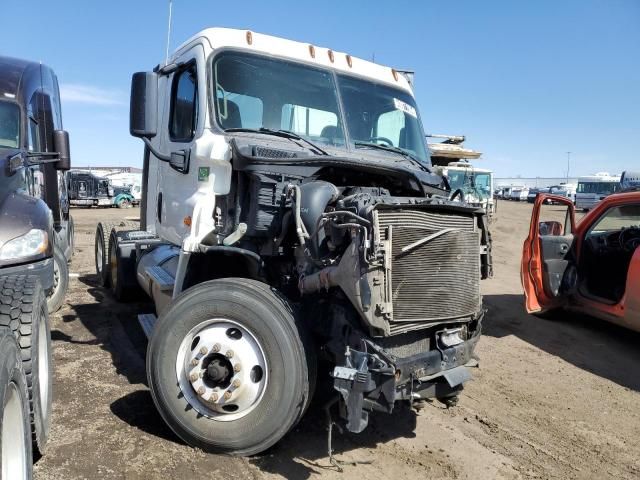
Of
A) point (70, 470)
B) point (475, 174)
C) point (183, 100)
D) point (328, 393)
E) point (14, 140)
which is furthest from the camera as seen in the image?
point (475, 174)

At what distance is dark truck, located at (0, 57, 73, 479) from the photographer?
2.31m

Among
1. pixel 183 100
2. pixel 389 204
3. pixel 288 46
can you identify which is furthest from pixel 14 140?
pixel 389 204

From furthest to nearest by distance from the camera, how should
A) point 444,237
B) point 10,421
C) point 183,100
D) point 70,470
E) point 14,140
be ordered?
point 14,140 < point 183,100 < point 444,237 < point 70,470 < point 10,421

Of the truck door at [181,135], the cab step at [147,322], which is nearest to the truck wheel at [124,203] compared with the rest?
the truck door at [181,135]

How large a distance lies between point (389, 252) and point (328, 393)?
5.94ft

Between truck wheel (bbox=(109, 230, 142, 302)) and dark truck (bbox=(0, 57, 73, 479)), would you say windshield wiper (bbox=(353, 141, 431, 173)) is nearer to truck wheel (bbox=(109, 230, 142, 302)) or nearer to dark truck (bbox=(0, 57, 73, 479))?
dark truck (bbox=(0, 57, 73, 479))

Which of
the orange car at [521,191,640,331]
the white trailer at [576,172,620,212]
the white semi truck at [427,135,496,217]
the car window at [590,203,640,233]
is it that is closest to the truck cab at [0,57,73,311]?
the orange car at [521,191,640,331]

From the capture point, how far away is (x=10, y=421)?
225cm

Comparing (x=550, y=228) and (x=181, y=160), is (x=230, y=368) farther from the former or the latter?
(x=550, y=228)

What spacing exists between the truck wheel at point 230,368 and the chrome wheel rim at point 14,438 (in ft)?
3.60

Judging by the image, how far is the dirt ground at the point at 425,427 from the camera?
325cm

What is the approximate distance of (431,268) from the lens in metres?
3.31

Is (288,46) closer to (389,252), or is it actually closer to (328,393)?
(389,252)

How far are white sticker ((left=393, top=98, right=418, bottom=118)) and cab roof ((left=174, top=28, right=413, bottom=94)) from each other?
188 mm
